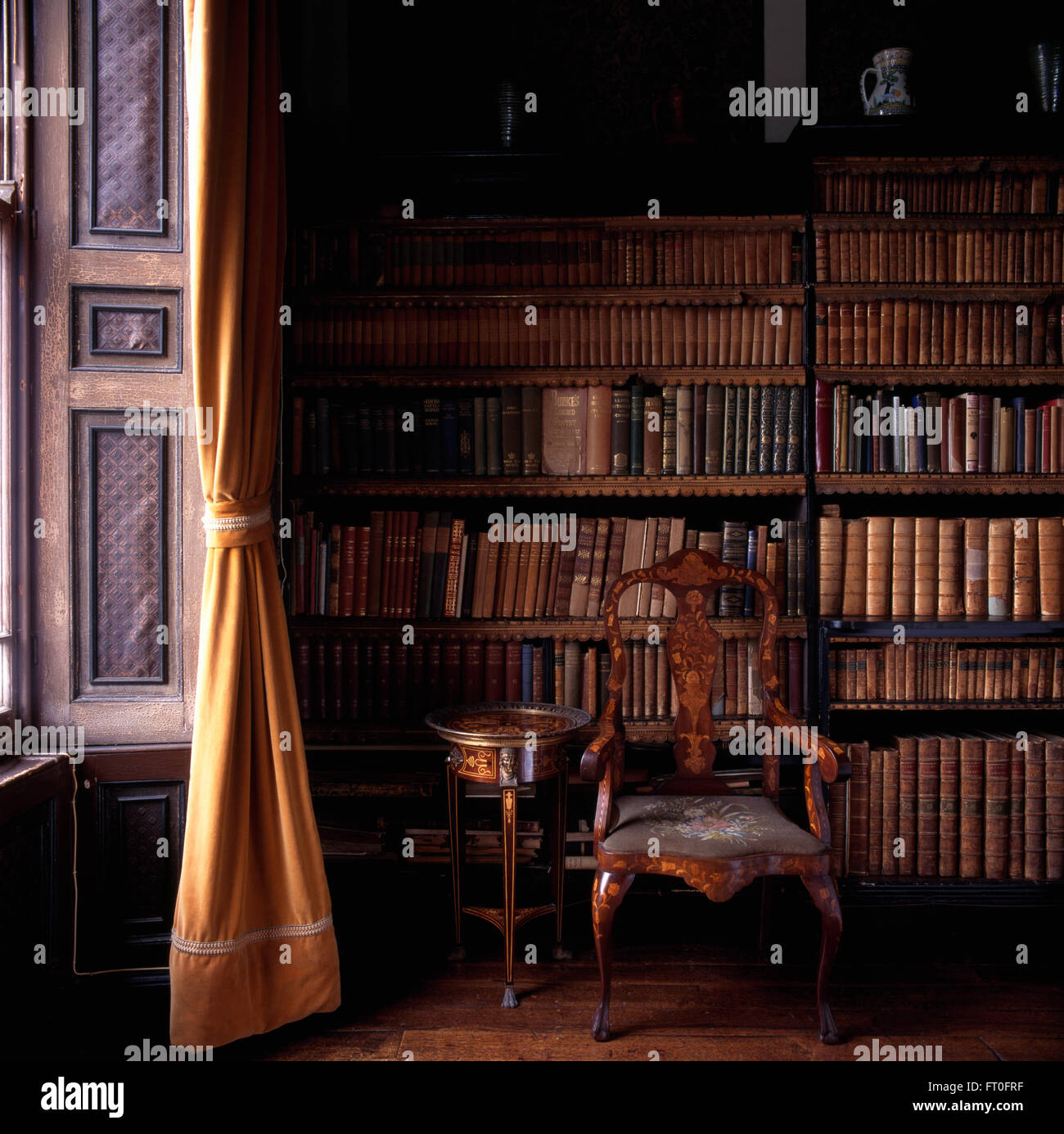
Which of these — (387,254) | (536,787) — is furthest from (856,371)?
(536,787)

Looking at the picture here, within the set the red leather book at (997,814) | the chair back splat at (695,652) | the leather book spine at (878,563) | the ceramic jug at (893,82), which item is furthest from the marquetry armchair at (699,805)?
the ceramic jug at (893,82)

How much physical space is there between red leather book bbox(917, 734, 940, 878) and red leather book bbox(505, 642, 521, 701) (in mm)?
1274

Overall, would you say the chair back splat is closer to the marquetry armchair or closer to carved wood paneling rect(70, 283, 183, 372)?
the marquetry armchair

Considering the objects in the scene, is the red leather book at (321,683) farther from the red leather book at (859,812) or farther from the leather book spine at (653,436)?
the red leather book at (859,812)

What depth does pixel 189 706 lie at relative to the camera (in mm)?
2152

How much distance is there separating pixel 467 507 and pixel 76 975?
1763 millimetres

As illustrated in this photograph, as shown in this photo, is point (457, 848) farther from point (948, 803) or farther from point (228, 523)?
point (948, 803)

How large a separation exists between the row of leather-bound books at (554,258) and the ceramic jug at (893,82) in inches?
18.2

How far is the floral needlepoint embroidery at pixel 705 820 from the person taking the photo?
2.10m

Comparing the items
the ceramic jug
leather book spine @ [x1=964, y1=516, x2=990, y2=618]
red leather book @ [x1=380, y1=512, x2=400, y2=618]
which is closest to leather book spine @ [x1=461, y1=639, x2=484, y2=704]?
red leather book @ [x1=380, y1=512, x2=400, y2=618]

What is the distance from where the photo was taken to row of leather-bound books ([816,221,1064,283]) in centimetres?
267
